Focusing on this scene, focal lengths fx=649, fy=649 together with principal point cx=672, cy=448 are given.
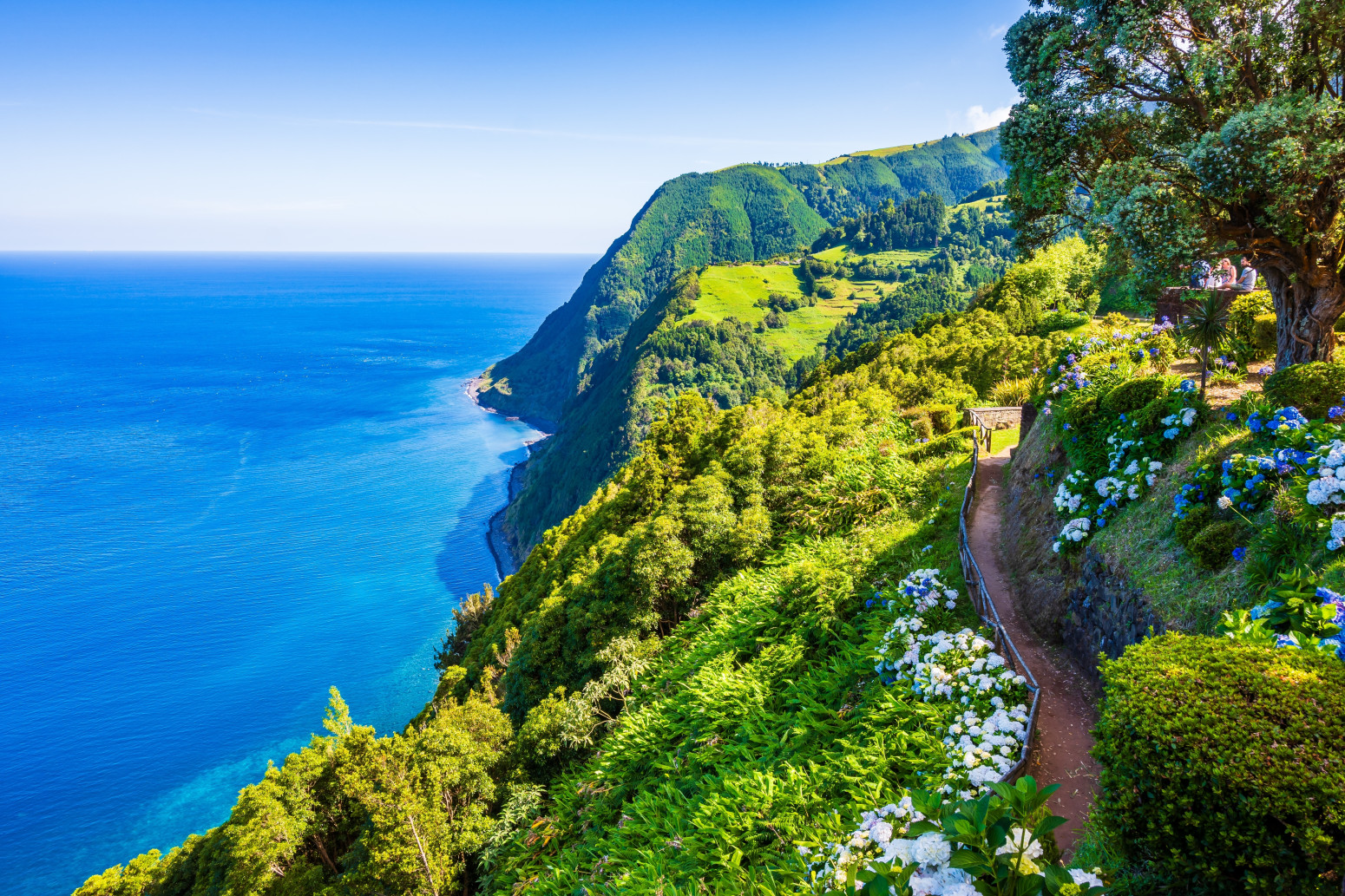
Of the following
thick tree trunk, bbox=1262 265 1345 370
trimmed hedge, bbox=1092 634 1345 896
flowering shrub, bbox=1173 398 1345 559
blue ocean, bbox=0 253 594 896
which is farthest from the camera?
blue ocean, bbox=0 253 594 896

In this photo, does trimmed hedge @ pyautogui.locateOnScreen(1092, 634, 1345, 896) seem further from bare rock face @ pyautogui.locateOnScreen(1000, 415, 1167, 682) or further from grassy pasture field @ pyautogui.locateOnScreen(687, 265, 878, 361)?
grassy pasture field @ pyautogui.locateOnScreen(687, 265, 878, 361)

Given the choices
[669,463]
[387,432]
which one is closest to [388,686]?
[669,463]

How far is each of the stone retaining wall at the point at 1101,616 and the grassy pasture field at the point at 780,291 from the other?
132651 millimetres

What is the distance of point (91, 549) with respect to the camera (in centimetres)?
8200

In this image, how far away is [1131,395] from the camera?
1209cm

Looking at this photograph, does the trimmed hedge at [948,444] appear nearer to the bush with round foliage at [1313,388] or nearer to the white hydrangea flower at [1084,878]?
the bush with round foliage at [1313,388]

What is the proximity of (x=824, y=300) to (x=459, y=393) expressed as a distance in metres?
99.6

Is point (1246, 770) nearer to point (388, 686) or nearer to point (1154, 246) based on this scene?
point (1154, 246)

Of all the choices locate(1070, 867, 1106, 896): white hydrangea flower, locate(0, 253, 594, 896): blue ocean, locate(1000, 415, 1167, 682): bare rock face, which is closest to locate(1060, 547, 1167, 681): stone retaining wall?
locate(1000, 415, 1167, 682): bare rock face

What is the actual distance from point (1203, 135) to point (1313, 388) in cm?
394

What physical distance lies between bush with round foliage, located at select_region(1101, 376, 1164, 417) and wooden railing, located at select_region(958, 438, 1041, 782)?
371 centimetres

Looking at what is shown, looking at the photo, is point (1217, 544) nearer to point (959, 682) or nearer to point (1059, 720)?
point (1059, 720)

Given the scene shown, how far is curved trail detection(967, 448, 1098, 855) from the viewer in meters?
7.98

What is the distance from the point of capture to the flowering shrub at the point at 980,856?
5.10 metres
